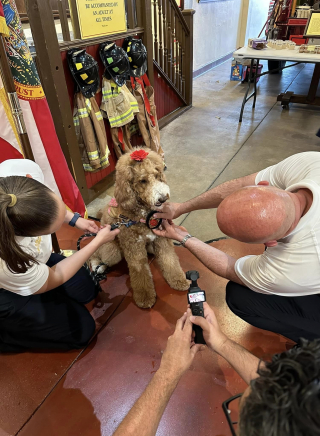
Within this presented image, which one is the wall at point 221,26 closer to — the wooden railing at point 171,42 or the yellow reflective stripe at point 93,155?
the wooden railing at point 171,42

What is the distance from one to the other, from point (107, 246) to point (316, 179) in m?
1.51

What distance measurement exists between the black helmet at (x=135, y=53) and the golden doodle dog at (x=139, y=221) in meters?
1.67

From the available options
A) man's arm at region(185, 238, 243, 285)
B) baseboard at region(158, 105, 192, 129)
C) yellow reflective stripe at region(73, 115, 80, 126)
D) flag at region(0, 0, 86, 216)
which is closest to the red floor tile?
man's arm at region(185, 238, 243, 285)

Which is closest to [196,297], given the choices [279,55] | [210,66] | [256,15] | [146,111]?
[146,111]

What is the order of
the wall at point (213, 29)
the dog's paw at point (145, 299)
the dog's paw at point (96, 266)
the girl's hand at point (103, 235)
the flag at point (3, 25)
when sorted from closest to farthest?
the flag at point (3, 25) → the girl's hand at point (103, 235) → the dog's paw at point (145, 299) → the dog's paw at point (96, 266) → the wall at point (213, 29)

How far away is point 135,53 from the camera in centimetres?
302

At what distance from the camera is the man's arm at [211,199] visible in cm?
185

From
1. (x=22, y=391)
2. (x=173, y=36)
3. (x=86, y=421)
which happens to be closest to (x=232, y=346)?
(x=86, y=421)

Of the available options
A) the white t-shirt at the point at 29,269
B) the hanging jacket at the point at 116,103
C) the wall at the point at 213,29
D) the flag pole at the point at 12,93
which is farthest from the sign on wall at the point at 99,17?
the wall at the point at 213,29

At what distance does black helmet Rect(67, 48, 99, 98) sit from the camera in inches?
96.0

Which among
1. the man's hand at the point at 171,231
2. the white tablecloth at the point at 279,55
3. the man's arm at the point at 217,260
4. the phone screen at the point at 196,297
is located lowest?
the man's hand at the point at 171,231

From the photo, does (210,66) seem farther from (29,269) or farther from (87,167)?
(29,269)

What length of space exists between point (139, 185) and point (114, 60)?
1619 mm

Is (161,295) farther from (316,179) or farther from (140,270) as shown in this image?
(316,179)
